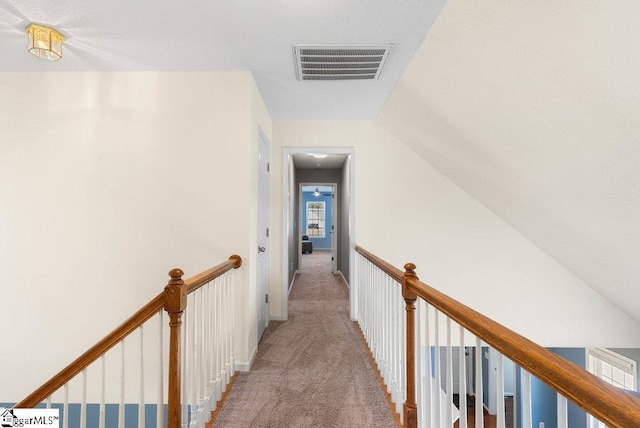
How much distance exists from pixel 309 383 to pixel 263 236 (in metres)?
1.53

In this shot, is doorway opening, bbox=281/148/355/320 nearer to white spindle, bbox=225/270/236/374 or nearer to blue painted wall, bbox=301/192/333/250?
blue painted wall, bbox=301/192/333/250

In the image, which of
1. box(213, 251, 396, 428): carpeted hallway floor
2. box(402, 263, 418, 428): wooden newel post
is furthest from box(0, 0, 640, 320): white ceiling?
box(213, 251, 396, 428): carpeted hallway floor

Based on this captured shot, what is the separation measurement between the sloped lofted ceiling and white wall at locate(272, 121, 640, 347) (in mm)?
390

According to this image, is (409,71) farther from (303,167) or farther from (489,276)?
(303,167)

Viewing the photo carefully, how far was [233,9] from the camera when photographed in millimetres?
1927

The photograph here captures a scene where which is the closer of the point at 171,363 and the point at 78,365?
the point at 78,365

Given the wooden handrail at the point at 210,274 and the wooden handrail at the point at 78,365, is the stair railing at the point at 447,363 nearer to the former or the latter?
the wooden handrail at the point at 210,274

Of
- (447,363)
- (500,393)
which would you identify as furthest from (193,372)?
(500,393)

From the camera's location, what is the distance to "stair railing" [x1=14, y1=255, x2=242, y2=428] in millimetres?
1422

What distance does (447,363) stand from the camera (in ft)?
4.60

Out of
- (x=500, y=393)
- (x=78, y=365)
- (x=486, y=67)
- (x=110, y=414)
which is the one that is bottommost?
(x=110, y=414)

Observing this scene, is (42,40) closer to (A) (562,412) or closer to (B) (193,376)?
(B) (193,376)

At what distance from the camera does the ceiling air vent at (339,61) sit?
2373mm

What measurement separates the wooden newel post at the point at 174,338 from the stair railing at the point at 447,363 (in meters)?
1.12
